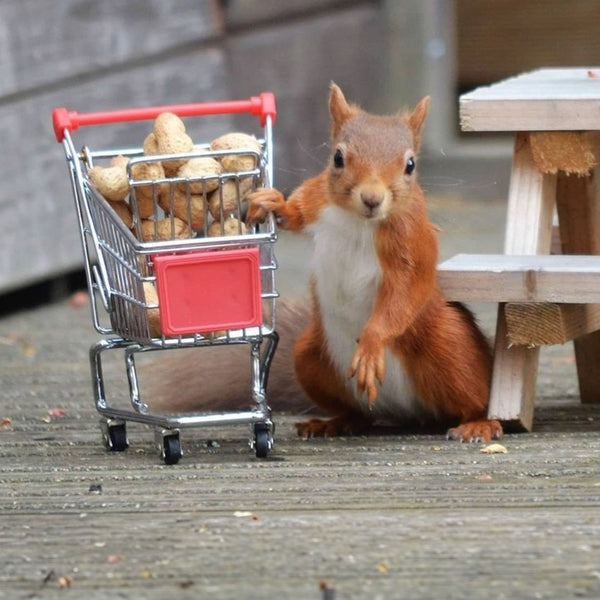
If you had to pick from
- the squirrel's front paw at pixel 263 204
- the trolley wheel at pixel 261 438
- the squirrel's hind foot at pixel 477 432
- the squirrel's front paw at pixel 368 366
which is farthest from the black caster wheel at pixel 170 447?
the squirrel's hind foot at pixel 477 432

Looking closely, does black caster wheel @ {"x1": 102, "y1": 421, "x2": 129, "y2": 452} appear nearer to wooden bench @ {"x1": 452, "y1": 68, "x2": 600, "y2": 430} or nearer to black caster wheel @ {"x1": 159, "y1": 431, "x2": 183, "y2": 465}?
black caster wheel @ {"x1": 159, "y1": 431, "x2": 183, "y2": 465}

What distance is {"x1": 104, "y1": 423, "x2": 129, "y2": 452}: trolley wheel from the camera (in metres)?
2.72

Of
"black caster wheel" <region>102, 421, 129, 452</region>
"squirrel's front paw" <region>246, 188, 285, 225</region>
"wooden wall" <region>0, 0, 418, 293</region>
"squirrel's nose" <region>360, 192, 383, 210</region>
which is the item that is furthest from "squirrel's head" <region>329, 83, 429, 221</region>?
"wooden wall" <region>0, 0, 418, 293</region>

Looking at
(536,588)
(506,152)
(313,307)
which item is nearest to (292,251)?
(506,152)

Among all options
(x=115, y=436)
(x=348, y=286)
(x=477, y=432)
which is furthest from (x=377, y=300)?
(x=115, y=436)

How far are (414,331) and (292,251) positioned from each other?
3094 millimetres

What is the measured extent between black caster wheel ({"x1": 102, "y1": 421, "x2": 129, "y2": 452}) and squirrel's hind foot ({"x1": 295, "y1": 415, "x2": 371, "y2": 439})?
0.36 meters

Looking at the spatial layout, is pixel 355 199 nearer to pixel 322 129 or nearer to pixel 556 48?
pixel 322 129

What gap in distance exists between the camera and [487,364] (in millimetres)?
2875

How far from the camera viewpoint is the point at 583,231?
3057 millimetres

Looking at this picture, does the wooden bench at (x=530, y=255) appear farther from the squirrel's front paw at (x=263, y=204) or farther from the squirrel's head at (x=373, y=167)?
the squirrel's front paw at (x=263, y=204)

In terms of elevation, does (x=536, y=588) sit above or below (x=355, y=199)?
below

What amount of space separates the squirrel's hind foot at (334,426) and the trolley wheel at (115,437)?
363 millimetres

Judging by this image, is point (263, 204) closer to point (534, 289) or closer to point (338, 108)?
point (338, 108)
